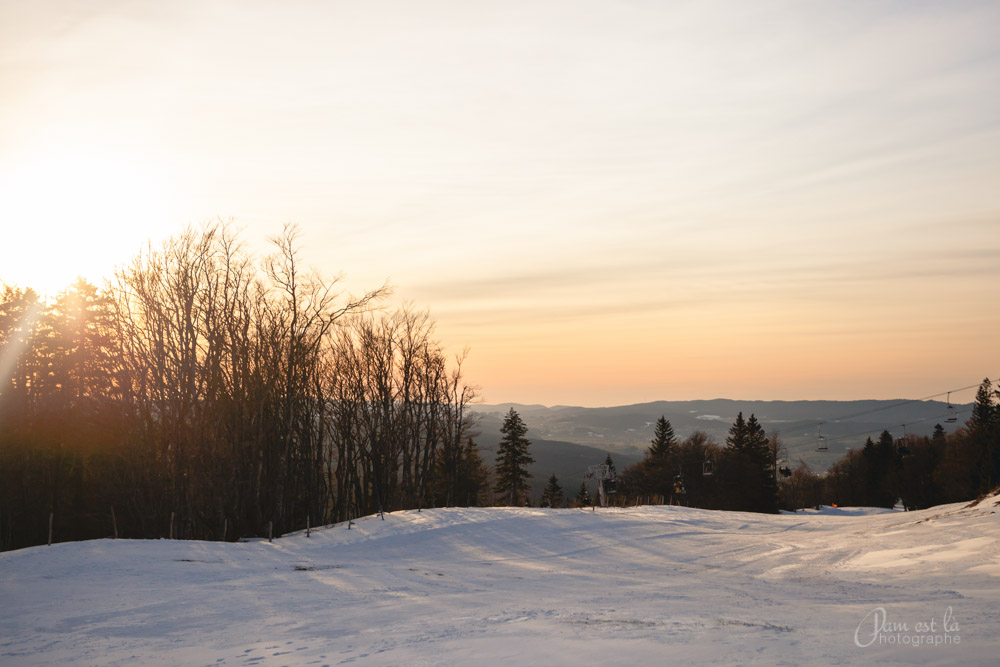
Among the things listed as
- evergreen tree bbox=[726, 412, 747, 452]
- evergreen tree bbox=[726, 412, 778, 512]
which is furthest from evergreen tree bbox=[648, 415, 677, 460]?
evergreen tree bbox=[726, 412, 778, 512]

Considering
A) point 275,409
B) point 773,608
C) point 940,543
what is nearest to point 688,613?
point 773,608

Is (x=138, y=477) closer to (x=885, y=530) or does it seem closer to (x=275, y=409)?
(x=275, y=409)

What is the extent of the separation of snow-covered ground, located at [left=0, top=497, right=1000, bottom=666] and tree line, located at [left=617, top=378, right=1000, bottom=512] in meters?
47.4

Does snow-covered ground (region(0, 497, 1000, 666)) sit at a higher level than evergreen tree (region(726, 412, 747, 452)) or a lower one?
lower

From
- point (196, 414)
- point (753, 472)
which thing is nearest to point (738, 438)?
point (753, 472)

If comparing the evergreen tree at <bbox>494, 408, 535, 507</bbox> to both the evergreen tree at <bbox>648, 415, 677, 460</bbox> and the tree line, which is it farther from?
the evergreen tree at <bbox>648, 415, 677, 460</bbox>

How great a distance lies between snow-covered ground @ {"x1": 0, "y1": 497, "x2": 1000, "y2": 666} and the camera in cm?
1105

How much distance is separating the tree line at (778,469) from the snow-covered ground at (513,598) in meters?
47.4

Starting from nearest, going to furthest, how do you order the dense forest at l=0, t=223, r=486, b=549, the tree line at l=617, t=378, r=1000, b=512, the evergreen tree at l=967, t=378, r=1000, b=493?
the dense forest at l=0, t=223, r=486, b=549 < the evergreen tree at l=967, t=378, r=1000, b=493 < the tree line at l=617, t=378, r=1000, b=512

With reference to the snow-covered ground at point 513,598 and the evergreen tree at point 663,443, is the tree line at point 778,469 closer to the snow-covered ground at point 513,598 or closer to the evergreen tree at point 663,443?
the evergreen tree at point 663,443

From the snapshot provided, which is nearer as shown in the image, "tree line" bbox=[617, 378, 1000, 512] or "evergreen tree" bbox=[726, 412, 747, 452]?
"tree line" bbox=[617, 378, 1000, 512]

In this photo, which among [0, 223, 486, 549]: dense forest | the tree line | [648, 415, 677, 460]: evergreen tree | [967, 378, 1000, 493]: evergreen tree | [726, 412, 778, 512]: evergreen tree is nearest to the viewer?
[0, 223, 486, 549]: dense forest

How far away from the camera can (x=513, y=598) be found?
54.5 ft

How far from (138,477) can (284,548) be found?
21065mm
